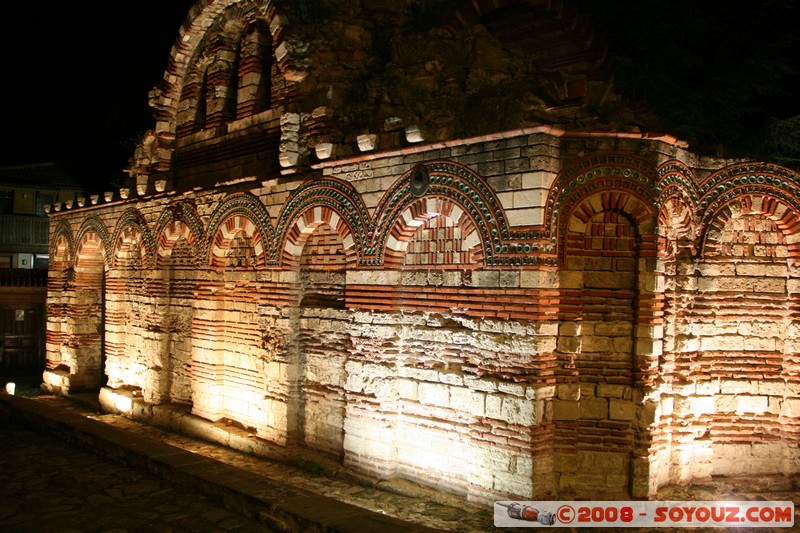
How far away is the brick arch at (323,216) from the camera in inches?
308

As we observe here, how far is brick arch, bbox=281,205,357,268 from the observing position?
7973 millimetres

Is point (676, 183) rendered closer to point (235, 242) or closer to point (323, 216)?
point (323, 216)

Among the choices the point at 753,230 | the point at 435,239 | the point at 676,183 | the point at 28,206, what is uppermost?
the point at 28,206

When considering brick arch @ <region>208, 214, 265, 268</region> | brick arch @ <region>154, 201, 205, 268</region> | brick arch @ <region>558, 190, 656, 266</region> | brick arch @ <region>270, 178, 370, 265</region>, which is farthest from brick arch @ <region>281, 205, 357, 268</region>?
brick arch @ <region>558, 190, 656, 266</region>

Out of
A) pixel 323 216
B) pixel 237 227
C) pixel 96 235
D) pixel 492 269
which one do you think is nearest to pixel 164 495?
pixel 492 269

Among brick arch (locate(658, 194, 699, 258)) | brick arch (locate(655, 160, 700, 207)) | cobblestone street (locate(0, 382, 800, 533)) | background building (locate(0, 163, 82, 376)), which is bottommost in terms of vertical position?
cobblestone street (locate(0, 382, 800, 533))

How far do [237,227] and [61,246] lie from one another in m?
7.67

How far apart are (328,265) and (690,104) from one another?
5.21 metres

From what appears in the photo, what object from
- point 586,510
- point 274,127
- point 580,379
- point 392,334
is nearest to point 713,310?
point 580,379

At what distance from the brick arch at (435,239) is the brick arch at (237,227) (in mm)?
2537

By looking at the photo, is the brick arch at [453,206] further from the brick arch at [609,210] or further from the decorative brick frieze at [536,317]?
the brick arch at [609,210]

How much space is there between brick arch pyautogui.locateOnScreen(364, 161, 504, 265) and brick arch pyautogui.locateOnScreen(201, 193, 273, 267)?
2.30 meters

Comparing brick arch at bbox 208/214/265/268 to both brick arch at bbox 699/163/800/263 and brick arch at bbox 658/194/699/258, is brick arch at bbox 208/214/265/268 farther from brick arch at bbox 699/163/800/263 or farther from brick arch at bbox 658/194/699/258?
brick arch at bbox 699/163/800/263

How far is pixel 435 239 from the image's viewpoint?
7277mm
